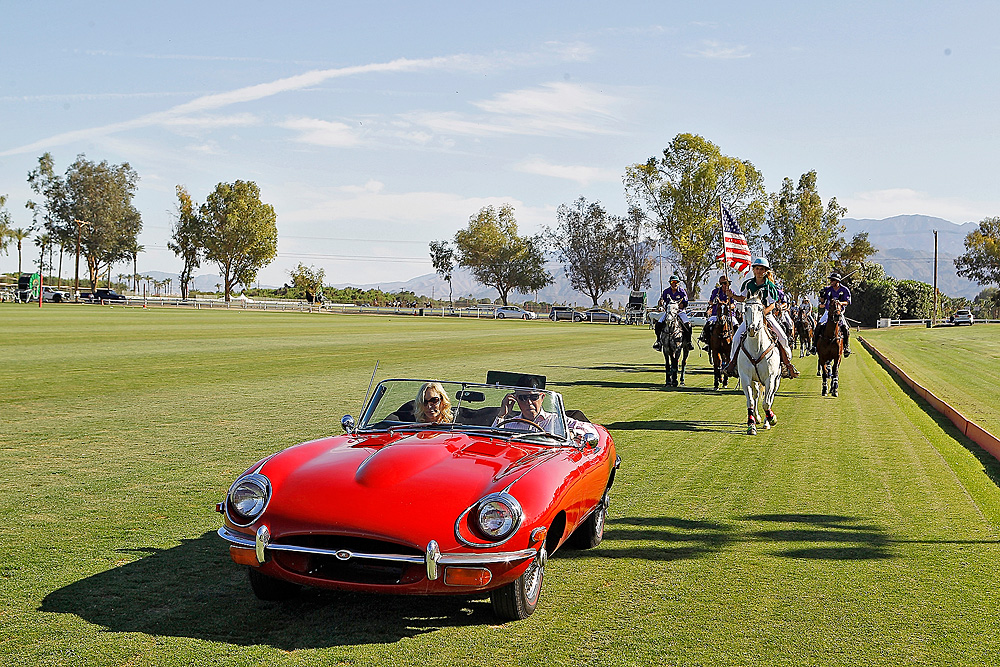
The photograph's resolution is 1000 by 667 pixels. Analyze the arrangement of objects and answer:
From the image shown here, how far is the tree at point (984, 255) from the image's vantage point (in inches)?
4926

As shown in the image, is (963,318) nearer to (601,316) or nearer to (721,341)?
(601,316)

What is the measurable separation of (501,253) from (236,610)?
129m

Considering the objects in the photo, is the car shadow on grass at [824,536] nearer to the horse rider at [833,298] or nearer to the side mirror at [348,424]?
the side mirror at [348,424]

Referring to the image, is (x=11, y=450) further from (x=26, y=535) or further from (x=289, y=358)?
(x=289, y=358)

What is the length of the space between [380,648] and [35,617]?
81.3 inches

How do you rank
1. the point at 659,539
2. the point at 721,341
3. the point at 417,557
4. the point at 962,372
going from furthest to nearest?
the point at 962,372 → the point at 721,341 → the point at 659,539 → the point at 417,557

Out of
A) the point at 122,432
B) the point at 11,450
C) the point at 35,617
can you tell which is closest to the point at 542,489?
the point at 35,617

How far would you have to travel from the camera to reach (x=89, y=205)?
398 ft

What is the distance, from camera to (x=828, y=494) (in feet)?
32.1

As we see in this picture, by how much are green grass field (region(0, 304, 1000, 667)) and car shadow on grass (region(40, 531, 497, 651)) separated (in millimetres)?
20

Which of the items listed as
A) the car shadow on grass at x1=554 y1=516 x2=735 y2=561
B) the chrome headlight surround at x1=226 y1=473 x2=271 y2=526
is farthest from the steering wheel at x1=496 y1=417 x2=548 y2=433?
the chrome headlight surround at x1=226 y1=473 x2=271 y2=526

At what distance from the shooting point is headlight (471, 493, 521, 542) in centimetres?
543

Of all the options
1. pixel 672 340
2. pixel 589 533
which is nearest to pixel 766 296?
pixel 672 340

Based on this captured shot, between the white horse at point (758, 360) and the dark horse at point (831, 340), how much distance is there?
21.9 feet
